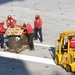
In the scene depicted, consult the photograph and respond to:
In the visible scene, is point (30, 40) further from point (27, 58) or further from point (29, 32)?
point (27, 58)

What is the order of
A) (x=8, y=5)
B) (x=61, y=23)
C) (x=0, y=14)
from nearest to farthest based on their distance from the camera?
(x=61, y=23), (x=0, y=14), (x=8, y=5)

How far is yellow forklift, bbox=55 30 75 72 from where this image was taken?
16628 millimetres

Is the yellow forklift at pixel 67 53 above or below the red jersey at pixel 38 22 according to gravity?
below

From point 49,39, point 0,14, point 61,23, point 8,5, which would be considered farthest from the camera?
point 8,5

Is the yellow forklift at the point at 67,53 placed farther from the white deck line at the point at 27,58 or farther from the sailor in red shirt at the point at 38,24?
the sailor in red shirt at the point at 38,24

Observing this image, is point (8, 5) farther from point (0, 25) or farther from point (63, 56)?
point (63, 56)

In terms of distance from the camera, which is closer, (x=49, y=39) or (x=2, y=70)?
(x=2, y=70)

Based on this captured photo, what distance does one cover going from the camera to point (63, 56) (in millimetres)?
17188

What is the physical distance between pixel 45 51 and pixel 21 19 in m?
6.53

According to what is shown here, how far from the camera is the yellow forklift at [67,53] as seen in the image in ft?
54.6

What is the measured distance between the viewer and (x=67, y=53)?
17.1 meters

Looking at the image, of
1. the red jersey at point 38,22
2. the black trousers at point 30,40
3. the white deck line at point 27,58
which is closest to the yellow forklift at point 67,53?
the white deck line at point 27,58

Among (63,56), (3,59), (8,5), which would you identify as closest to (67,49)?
(63,56)

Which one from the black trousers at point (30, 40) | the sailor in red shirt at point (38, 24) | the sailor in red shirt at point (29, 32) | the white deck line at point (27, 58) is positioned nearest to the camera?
the white deck line at point (27, 58)
